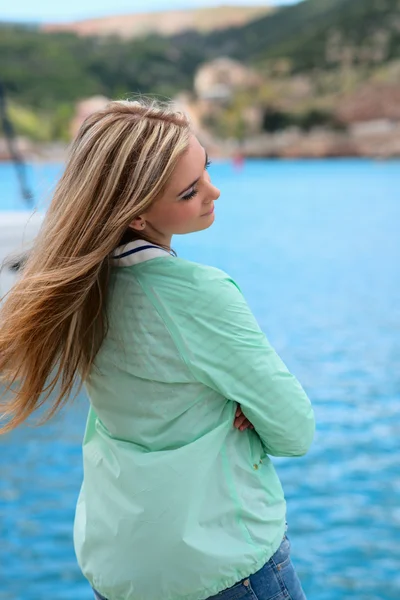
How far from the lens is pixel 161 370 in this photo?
0.74 meters

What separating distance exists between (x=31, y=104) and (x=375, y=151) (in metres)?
14.7

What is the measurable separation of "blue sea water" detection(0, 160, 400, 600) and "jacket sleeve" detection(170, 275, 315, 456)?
24 cm

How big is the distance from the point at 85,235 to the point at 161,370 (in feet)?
0.44

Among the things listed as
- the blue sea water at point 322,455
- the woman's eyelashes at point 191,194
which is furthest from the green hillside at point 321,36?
the woman's eyelashes at point 191,194

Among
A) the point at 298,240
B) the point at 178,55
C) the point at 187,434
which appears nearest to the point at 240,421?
the point at 187,434

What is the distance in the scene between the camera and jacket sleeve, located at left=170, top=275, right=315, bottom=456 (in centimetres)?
72

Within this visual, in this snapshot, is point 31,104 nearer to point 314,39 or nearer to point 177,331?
point 314,39

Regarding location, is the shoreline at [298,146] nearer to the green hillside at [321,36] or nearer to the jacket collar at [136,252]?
the green hillside at [321,36]

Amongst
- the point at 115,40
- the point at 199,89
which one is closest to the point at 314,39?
the point at 199,89

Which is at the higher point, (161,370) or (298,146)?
(161,370)

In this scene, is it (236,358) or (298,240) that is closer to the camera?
(236,358)

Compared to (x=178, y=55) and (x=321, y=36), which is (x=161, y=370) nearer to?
(x=321, y=36)

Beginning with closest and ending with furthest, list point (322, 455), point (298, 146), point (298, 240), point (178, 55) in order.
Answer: point (322, 455)
point (298, 240)
point (298, 146)
point (178, 55)

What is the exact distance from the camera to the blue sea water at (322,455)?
189 centimetres
